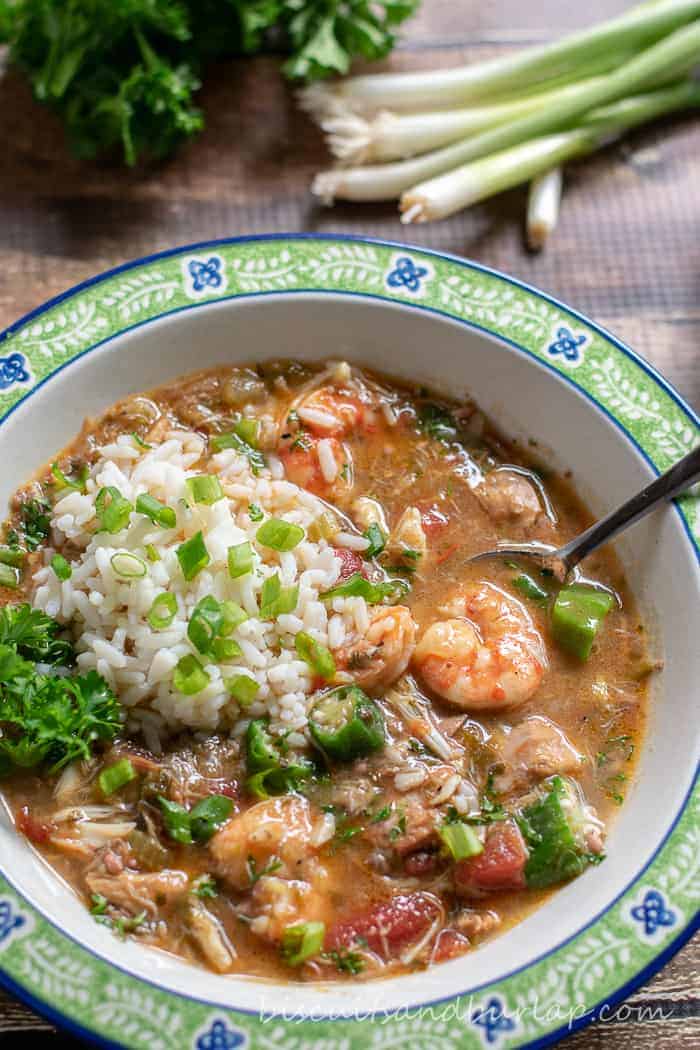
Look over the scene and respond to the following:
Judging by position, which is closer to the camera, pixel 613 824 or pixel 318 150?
pixel 613 824

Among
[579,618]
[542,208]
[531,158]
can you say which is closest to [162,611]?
[579,618]

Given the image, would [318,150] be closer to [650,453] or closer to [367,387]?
[367,387]

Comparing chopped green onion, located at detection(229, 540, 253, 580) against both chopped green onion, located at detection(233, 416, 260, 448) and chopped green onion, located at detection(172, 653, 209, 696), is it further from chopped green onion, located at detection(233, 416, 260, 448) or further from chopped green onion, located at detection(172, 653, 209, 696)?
chopped green onion, located at detection(233, 416, 260, 448)

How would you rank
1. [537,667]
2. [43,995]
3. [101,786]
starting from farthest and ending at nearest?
1. [537,667]
2. [101,786]
3. [43,995]

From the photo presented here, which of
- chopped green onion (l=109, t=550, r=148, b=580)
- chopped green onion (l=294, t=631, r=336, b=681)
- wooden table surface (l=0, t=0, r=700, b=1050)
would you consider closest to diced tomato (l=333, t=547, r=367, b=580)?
chopped green onion (l=294, t=631, r=336, b=681)

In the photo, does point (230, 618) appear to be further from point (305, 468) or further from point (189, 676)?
point (305, 468)

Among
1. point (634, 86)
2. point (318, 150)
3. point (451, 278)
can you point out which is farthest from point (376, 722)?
point (634, 86)

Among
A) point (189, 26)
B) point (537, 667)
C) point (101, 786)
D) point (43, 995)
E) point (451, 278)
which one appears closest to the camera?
point (43, 995)
